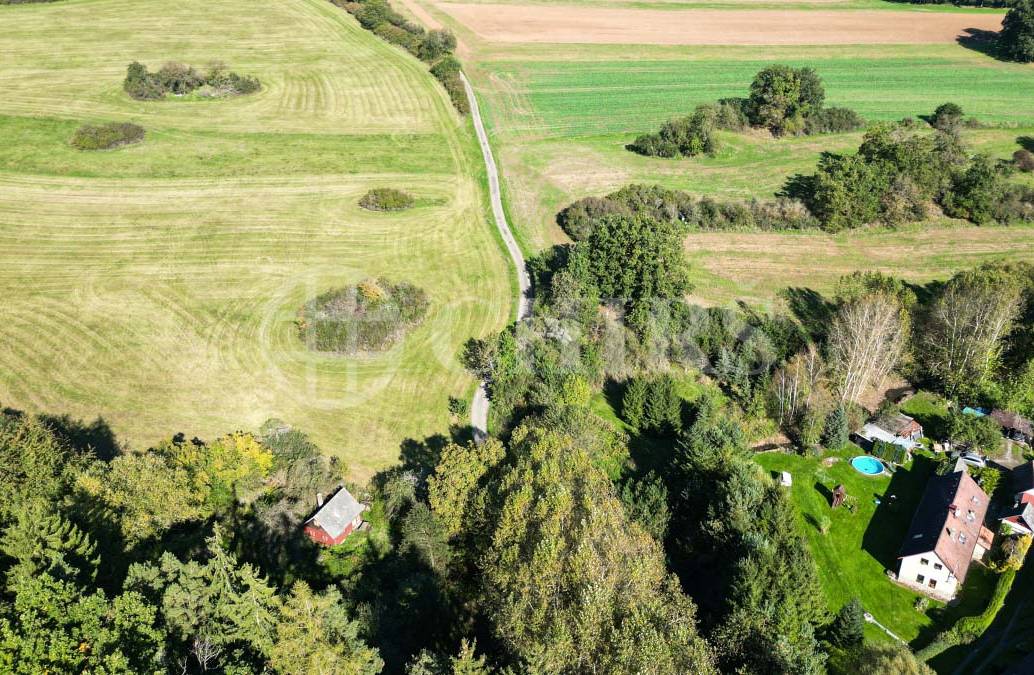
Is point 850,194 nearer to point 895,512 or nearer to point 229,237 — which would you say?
point 895,512

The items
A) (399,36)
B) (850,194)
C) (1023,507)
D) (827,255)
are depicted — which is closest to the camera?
(1023,507)

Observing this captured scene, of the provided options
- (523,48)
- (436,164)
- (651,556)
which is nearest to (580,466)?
(651,556)

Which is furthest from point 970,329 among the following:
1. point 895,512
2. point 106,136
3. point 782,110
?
point 106,136

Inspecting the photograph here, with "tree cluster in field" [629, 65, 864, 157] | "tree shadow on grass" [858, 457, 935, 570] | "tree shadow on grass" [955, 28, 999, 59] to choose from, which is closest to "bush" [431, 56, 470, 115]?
"tree cluster in field" [629, 65, 864, 157]

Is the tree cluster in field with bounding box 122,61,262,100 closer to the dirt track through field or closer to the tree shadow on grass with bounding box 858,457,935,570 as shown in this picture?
the dirt track through field

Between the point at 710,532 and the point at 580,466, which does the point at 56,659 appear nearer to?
the point at 580,466
